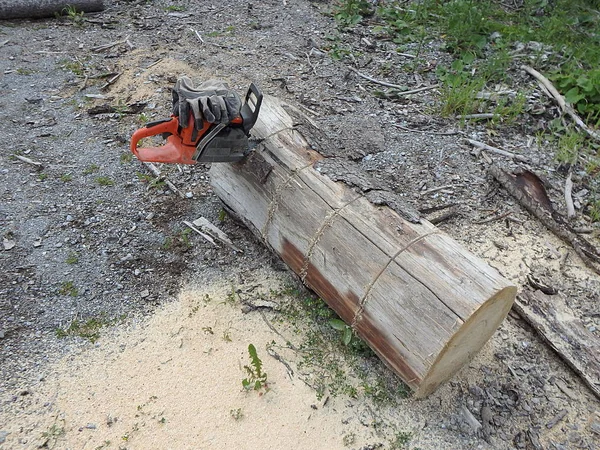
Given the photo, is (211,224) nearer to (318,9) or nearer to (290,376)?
(290,376)

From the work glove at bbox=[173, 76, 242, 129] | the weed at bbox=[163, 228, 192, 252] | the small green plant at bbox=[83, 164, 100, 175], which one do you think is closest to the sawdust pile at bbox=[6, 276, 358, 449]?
the weed at bbox=[163, 228, 192, 252]

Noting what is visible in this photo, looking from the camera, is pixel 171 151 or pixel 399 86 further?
pixel 399 86

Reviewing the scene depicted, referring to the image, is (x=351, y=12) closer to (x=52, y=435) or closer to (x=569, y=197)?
(x=569, y=197)

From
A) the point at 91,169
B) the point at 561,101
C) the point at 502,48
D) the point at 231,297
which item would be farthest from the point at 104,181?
the point at 502,48

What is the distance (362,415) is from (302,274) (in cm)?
85

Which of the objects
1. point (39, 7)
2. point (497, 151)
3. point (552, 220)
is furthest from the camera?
point (39, 7)

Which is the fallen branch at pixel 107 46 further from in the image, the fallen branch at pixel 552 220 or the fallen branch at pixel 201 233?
the fallen branch at pixel 552 220

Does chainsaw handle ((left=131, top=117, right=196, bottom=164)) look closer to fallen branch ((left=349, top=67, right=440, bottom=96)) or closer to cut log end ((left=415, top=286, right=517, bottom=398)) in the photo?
cut log end ((left=415, top=286, right=517, bottom=398))

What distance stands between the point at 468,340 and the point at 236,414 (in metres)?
1.25

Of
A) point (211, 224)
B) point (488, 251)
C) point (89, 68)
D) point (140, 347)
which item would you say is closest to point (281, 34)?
point (89, 68)

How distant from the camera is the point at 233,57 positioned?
5.59m

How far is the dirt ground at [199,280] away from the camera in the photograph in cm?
277

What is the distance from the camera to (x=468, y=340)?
8.82 ft

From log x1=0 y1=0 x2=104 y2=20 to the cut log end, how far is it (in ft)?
19.5
